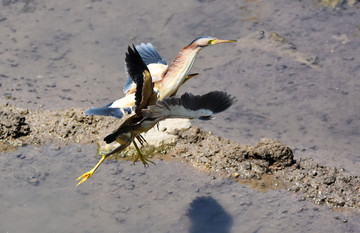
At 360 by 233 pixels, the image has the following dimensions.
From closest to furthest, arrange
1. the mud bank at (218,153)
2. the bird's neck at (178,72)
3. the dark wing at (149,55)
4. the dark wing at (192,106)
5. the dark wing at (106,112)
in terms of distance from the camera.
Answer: the dark wing at (192,106)
the dark wing at (106,112)
the bird's neck at (178,72)
the mud bank at (218,153)
the dark wing at (149,55)

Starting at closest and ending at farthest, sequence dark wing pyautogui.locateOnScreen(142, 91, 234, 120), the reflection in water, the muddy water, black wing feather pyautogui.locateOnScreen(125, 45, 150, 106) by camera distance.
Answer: dark wing pyautogui.locateOnScreen(142, 91, 234, 120) < black wing feather pyautogui.locateOnScreen(125, 45, 150, 106) < the reflection in water < the muddy water

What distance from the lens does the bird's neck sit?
190 inches

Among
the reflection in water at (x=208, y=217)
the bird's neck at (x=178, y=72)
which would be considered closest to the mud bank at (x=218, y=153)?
the reflection in water at (x=208, y=217)

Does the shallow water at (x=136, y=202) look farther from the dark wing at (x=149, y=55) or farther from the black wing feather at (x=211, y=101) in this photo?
the black wing feather at (x=211, y=101)

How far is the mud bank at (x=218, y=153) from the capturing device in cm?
545

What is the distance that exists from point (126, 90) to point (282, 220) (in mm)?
1767

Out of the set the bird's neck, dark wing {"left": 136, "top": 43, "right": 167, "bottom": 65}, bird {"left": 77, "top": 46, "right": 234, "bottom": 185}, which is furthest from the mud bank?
bird {"left": 77, "top": 46, "right": 234, "bottom": 185}

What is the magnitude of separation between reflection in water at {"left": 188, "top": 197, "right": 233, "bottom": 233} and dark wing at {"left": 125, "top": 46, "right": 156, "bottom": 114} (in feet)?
3.99

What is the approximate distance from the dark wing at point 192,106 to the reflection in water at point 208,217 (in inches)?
47.4

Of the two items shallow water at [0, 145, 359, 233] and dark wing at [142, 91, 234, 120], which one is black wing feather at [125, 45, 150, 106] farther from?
shallow water at [0, 145, 359, 233]

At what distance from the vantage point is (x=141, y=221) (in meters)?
5.25

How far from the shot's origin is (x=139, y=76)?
4.43 m

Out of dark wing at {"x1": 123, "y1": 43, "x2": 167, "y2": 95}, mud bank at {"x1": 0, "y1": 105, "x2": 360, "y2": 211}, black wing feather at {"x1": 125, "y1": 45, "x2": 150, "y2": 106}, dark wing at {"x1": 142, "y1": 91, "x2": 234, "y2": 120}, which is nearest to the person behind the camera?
dark wing at {"x1": 142, "y1": 91, "x2": 234, "y2": 120}

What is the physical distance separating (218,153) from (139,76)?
5.54ft
